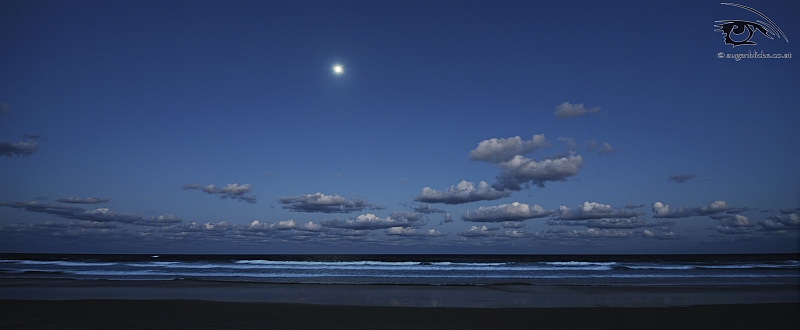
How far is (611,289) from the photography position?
19.3 metres

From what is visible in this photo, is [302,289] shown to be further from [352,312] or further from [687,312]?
[687,312]

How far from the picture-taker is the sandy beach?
1093 cm

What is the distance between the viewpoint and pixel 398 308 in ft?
44.0

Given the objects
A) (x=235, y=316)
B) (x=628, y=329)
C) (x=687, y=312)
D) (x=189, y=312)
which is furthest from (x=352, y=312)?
(x=687, y=312)

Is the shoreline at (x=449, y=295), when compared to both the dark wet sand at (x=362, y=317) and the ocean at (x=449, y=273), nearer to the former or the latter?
the dark wet sand at (x=362, y=317)

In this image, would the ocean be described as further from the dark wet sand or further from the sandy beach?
the dark wet sand

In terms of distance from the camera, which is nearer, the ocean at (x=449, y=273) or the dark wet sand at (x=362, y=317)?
the dark wet sand at (x=362, y=317)

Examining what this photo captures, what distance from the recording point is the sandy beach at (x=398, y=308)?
35.9ft

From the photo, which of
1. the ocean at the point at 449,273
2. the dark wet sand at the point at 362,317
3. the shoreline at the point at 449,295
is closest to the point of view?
the dark wet sand at the point at 362,317

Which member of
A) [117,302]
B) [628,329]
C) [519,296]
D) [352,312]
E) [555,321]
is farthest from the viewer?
[519,296]

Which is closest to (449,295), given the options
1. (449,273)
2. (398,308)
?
(398,308)

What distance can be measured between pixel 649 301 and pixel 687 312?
2.50 m

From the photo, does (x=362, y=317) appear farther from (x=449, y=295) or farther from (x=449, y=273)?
(x=449, y=273)

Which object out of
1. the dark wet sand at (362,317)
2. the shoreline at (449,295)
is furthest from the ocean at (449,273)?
the dark wet sand at (362,317)
